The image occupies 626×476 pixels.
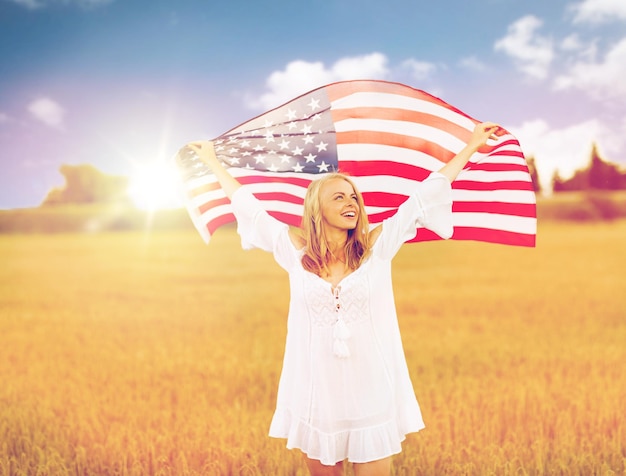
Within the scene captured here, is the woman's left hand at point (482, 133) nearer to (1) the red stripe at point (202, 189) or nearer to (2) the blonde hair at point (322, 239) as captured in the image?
(2) the blonde hair at point (322, 239)

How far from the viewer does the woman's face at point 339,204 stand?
10.7ft

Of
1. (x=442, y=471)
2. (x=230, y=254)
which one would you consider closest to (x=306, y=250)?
(x=442, y=471)

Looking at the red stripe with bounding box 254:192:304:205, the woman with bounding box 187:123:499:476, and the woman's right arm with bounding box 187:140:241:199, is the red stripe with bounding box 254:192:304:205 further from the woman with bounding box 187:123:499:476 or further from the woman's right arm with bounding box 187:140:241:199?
the woman with bounding box 187:123:499:476

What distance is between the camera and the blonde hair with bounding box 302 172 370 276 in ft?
10.8

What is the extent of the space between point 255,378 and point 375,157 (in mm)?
4005

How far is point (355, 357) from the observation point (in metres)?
3.25

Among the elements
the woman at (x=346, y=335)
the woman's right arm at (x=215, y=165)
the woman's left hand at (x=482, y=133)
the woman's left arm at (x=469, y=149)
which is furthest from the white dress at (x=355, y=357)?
the woman's right arm at (x=215, y=165)

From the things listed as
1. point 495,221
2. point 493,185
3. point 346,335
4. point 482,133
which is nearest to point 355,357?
point 346,335

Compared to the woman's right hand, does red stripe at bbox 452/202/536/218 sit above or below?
below

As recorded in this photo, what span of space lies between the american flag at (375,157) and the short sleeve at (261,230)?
866mm

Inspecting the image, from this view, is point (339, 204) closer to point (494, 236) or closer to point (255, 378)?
point (494, 236)

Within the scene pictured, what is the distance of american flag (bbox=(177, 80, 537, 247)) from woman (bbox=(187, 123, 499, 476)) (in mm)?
1018

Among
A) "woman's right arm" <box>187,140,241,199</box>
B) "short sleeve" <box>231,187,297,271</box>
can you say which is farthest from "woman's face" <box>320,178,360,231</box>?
"woman's right arm" <box>187,140,241,199</box>

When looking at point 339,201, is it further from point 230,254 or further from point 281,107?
point 230,254
